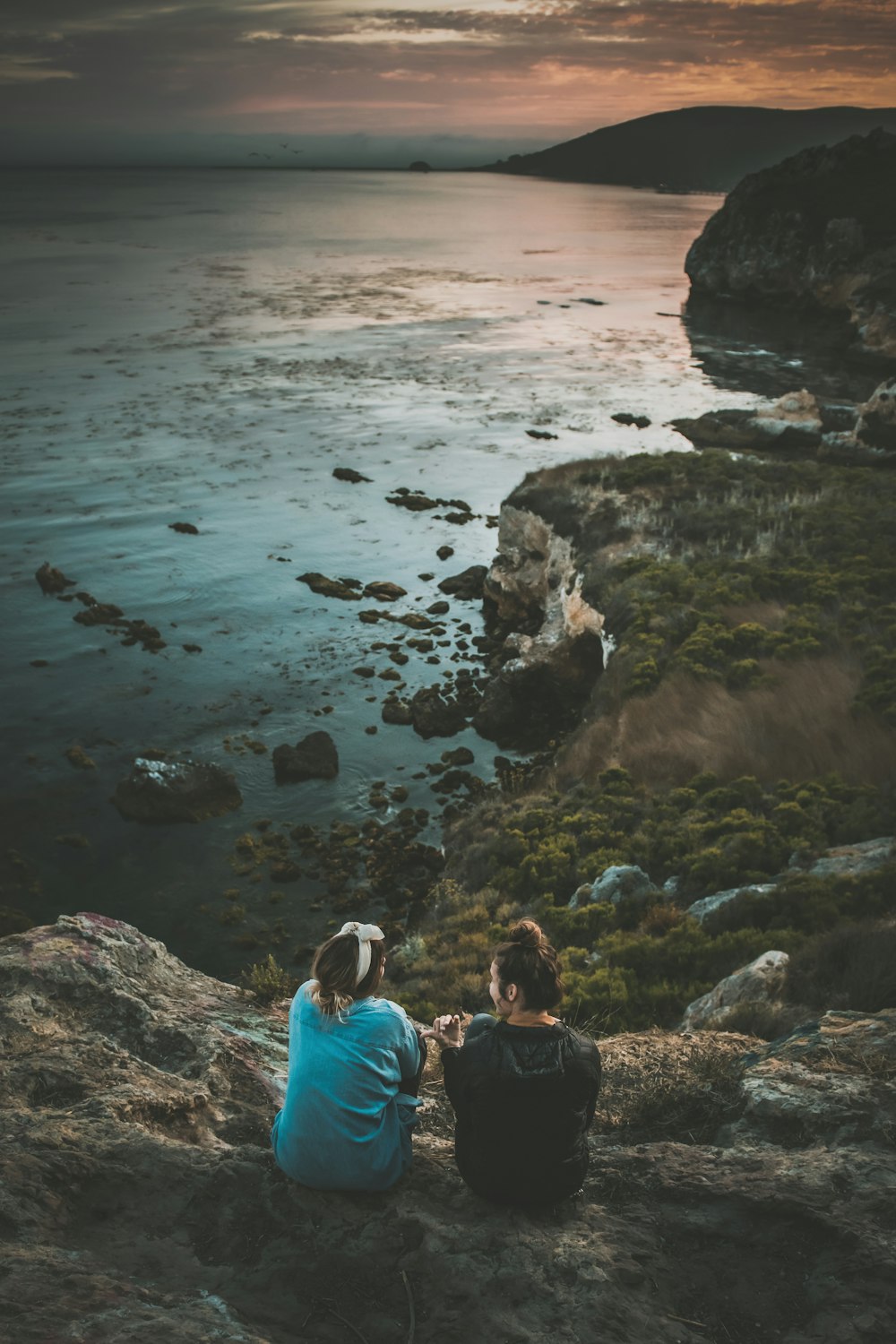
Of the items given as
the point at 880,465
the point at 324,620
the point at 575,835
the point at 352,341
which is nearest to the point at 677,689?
the point at 575,835

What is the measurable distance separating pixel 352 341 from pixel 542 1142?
79.6m

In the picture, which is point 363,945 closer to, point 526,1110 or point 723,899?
point 526,1110

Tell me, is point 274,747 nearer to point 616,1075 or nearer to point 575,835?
point 575,835

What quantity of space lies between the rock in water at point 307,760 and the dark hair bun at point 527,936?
17338 mm

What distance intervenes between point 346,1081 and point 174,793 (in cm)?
1654

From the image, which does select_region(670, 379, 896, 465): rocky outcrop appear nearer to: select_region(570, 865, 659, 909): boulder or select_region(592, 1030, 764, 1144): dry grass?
select_region(570, 865, 659, 909): boulder

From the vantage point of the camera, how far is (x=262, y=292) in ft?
339

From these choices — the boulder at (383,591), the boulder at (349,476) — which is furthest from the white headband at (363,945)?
the boulder at (349,476)

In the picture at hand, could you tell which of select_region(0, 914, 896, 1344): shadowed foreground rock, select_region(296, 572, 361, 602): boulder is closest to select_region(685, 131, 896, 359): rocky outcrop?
select_region(296, 572, 361, 602): boulder

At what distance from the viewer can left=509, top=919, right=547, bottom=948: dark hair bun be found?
509 centimetres

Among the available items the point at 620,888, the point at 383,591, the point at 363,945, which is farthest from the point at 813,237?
the point at 363,945

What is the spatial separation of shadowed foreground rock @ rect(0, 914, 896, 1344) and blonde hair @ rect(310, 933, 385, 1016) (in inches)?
42.2

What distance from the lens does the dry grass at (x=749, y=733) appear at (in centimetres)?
1491

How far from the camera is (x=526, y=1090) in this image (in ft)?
16.3
